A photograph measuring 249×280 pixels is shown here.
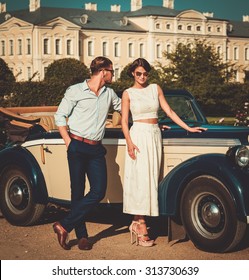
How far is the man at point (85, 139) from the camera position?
643cm

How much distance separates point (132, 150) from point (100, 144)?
0.90 ft

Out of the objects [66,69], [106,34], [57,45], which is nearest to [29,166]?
[66,69]

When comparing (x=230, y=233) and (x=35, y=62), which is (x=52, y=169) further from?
(x=35, y=62)

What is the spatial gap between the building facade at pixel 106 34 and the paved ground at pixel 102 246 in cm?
9228

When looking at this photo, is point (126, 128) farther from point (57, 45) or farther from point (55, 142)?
point (57, 45)

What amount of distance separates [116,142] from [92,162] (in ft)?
1.67

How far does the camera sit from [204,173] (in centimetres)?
633

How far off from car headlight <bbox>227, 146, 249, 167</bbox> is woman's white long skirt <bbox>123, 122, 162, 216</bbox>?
25.6 inches

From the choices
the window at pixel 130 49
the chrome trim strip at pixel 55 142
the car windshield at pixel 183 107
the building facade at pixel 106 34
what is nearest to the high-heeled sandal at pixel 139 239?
the chrome trim strip at pixel 55 142

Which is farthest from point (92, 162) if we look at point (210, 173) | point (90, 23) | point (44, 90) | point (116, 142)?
point (90, 23)

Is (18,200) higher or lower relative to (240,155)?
lower

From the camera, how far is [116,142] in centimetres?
691

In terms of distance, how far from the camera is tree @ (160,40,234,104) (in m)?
57.2

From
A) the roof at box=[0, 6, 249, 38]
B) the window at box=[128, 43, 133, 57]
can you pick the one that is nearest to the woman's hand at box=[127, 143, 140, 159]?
the roof at box=[0, 6, 249, 38]
